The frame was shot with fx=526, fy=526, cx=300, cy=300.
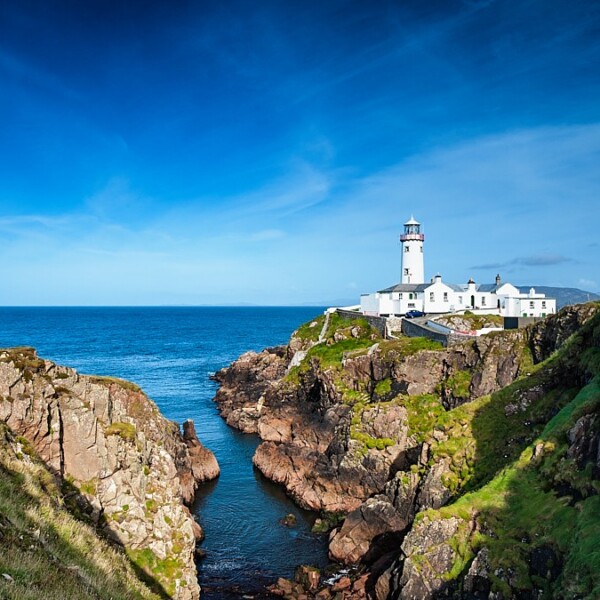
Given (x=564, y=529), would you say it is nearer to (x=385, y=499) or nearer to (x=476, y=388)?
(x=385, y=499)

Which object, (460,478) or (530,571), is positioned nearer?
(530,571)

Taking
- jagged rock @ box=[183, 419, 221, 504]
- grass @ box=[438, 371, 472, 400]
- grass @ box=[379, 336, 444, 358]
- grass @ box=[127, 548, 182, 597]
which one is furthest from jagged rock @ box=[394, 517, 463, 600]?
grass @ box=[379, 336, 444, 358]

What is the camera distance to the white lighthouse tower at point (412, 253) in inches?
4193

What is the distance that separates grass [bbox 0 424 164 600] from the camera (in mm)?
12828

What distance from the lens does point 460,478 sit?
3525 cm

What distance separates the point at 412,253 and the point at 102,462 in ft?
287

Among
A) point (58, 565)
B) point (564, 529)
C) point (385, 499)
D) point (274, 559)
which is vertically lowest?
point (274, 559)

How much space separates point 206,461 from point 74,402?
28624 mm

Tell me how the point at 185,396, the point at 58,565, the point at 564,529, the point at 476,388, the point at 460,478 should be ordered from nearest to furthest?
the point at 58,565
the point at 564,529
the point at 460,478
the point at 476,388
the point at 185,396

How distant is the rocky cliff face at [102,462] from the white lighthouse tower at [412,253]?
82743 millimetres

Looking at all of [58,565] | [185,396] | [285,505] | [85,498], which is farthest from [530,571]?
[185,396]

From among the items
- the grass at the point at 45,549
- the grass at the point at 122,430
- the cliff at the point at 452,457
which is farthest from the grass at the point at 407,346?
the grass at the point at 45,549

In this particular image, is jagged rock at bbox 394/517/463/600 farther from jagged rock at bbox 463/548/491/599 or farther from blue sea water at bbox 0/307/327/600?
blue sea water at bbox 0/307/327/600

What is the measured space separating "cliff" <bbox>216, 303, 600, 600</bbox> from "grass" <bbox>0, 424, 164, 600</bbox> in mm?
15922
